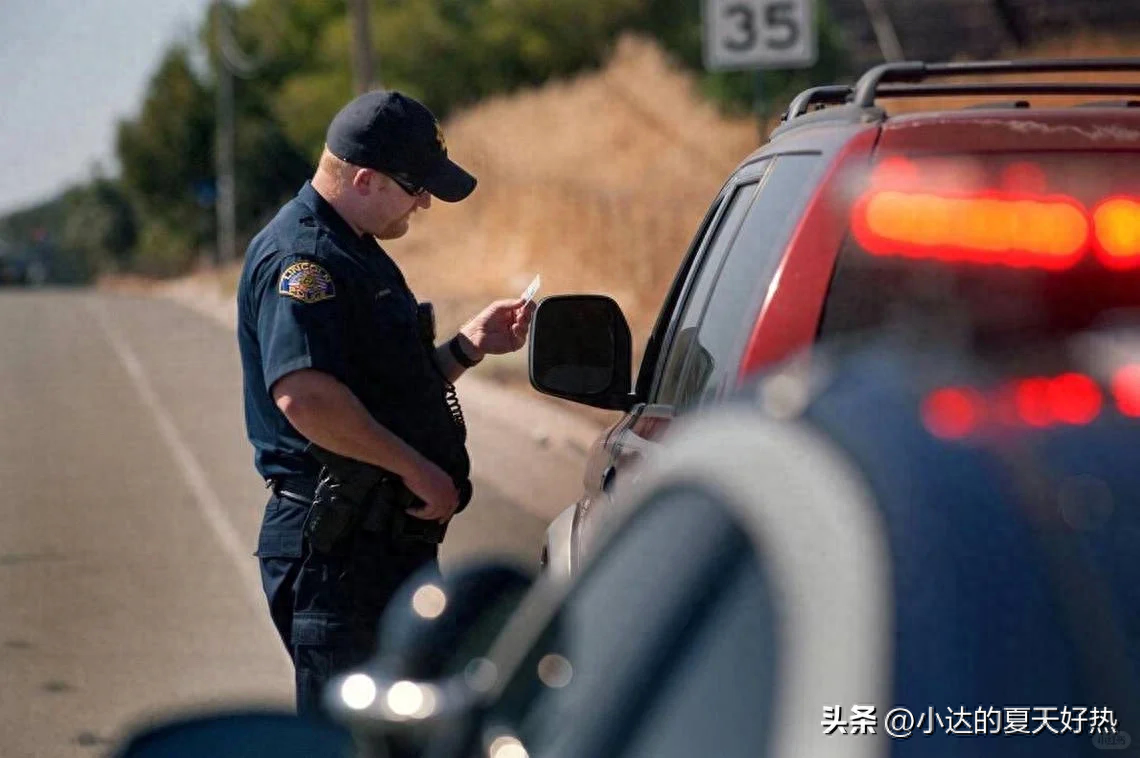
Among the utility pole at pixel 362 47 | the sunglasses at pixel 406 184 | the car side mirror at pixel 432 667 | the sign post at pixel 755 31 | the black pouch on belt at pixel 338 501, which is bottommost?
the car side mirror at pixel 432 667

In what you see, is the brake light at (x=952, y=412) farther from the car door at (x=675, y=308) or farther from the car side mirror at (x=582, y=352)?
the car side mirror at (x=582, y=352)

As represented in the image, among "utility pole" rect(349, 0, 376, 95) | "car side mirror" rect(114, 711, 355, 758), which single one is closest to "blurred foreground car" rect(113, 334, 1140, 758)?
"car side mirror" rect(114, 711, 355, 758)

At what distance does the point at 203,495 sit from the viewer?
42.7 feet

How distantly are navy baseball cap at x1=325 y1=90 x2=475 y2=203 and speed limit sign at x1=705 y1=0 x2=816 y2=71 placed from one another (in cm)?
814

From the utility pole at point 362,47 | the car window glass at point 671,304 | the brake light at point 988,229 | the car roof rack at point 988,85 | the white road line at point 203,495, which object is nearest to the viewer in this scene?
the brake light at point 988,229

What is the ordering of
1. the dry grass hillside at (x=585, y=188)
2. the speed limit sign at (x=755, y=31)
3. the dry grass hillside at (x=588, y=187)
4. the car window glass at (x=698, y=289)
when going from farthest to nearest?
1. the dry grass hillside at (x=585, y=188)
2. the dry grass hillside at (x=588, y=187)
3. the speed limit sign at (x=755, y=31)
4. the car window glass at (x=698, y=289)

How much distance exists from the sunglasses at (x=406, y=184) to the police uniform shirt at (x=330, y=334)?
14cm

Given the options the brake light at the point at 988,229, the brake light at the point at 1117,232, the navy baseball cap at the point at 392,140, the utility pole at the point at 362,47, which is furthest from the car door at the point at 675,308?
the utility pole at the point at 362,47

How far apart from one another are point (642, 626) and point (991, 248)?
1.09 metres

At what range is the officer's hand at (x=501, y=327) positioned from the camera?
5.20 metres

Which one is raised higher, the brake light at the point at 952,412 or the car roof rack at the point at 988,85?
the car roof rack at the point at 988,85

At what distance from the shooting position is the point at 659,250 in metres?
26.0

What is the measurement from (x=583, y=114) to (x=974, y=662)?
4870 cm

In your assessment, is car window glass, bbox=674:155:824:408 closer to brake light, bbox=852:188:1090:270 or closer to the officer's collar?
brake light, bbox=852:188:1090:270
